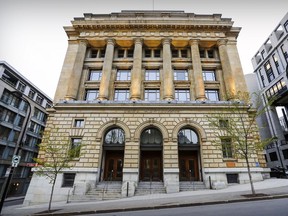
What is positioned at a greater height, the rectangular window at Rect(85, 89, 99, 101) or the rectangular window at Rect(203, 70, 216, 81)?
the rectangular window at Rect(203, 70, 216, 81)

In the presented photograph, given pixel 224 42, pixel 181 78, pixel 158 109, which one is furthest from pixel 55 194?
pixel 224 42

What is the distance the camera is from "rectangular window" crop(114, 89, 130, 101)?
2394 cm

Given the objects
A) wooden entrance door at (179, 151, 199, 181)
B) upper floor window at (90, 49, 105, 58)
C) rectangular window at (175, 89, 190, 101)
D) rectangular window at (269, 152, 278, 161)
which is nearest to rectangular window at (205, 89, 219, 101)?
rectangular window at (175, 89, 190, 101)

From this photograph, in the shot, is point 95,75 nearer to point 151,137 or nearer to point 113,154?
point 113,154

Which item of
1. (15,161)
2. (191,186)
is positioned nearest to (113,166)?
(191,186)

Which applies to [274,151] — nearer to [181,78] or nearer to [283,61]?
[283,61]

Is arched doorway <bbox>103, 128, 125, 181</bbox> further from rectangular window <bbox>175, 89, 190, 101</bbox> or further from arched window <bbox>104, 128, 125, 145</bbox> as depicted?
rectangular window <bbox>175, 89, 190, 101</bbox>

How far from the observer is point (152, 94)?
24.2m

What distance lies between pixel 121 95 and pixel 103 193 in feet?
42.7

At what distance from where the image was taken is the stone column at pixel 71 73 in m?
22.8

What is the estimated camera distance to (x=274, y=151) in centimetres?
4734

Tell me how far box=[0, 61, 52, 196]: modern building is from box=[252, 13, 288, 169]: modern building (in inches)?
2262

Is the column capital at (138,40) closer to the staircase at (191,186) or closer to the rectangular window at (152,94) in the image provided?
the rectangular window at (152,94)

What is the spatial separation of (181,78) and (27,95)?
37121 mm
